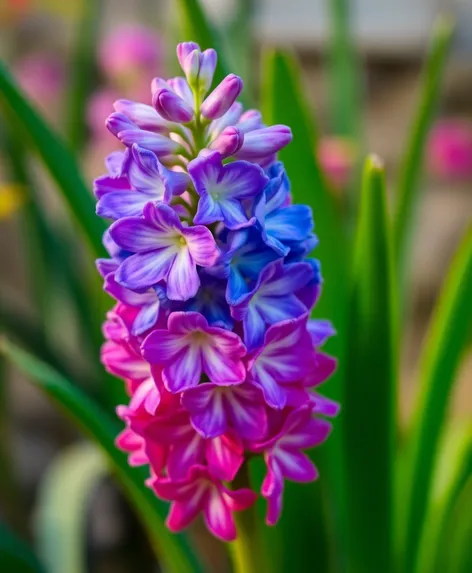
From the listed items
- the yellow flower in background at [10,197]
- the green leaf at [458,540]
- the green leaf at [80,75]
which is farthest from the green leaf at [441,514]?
the green leaf at [80,75]

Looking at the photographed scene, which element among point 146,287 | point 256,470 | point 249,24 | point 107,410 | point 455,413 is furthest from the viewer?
point 455,413

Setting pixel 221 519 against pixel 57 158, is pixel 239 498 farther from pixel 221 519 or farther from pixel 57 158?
pixel 57 158

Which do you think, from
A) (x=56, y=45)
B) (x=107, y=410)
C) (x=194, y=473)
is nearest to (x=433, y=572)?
(x=194, y=473)

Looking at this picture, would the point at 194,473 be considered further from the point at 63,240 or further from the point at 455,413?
the point at 455,413

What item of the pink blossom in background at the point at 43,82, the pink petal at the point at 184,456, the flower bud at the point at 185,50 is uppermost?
the flower bud at the point at 185,50

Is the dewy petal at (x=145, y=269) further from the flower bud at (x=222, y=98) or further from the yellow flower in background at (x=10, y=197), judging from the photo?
the yellow flower in background at (x=10, y=197)
